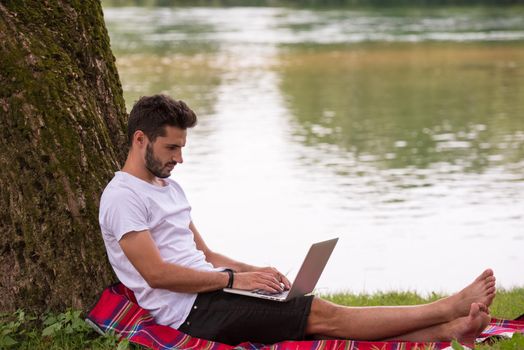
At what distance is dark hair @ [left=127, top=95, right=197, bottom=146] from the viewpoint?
457 centimetres

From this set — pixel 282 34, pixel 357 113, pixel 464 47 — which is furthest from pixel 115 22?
pixel 357 113

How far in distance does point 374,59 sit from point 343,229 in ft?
54.7

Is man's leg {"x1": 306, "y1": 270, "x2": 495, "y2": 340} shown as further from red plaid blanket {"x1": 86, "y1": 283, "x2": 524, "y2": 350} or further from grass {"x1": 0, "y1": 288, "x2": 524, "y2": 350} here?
grass {"x1": 0, "y1": 288, "x2": 524, "y2": 350}

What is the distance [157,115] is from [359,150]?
9.49 metres

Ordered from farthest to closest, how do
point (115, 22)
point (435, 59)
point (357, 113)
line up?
point (115, 22)
point (435, 59)
point (357, 113)

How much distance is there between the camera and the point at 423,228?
32.0 feet

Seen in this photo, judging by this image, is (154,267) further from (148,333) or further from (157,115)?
(157,115)

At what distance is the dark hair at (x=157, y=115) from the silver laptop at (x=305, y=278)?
713 millimetres

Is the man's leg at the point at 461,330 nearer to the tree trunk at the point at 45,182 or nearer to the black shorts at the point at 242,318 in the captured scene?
the black shorts at the point at 242,318

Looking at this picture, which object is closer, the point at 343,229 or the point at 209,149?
the point at 343,229

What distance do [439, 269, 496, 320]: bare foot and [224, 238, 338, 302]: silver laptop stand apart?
56 centimetres

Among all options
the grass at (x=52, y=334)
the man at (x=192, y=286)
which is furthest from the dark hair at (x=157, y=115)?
the grass at (x=52, y=334)

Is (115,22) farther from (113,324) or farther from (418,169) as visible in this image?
(113,324)

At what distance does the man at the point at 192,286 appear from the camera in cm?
455
